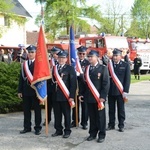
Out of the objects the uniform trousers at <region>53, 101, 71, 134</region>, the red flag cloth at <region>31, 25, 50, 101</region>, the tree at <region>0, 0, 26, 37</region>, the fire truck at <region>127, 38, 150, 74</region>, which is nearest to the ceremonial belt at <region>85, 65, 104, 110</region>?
the uniform trousers at <region>53, 101, 71, 134</region>

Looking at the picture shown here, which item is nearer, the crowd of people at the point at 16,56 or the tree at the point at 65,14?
the crowd of people at the point at 16,56

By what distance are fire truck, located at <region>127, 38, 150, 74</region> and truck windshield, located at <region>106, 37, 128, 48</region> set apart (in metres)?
1.46

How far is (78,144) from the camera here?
6754mm

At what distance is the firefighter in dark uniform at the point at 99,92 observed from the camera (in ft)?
22.5

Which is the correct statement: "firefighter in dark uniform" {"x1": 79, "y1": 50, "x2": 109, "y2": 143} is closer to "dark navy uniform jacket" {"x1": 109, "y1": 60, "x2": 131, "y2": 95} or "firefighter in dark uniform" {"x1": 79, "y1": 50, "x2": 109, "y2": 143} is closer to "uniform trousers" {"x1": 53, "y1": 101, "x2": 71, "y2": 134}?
"uniform trousers" {"x1": 53, "y1": 101, "x2": 71, "y2": 134}

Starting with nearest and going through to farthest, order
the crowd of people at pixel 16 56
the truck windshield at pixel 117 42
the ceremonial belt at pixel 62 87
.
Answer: the ceremonial belt at pixel 62 87 < the crowd of people at pixel 16 56 < the truck windshield at pixel 117 42

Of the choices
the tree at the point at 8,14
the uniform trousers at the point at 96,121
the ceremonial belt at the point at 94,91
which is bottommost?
the uniform trousers at the point at 96,121

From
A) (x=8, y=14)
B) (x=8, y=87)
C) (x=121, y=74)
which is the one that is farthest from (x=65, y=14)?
(x=121, y=74)

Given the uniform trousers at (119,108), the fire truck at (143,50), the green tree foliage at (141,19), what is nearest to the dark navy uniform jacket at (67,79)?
the uniform trousers at (119,108)

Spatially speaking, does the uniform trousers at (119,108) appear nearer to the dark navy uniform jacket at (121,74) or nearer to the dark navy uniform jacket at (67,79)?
the dark navy uniform jacket at (121,74)

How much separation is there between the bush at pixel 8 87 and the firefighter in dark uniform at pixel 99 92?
3.27 metres

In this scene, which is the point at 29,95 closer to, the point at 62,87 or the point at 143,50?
the point at 62,87

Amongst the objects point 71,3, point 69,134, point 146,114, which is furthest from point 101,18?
point 69,134

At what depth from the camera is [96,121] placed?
7.03m
